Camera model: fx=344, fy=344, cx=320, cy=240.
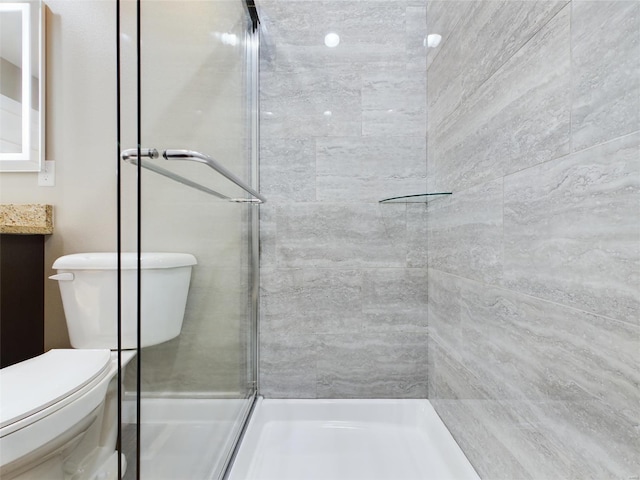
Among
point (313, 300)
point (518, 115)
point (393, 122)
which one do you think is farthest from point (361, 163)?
point (518, 115)

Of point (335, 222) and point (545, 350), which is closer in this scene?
point (545, 350)

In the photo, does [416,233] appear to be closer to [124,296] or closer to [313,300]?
[313,300]

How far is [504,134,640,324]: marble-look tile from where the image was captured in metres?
0.52

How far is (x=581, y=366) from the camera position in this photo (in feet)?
1.99

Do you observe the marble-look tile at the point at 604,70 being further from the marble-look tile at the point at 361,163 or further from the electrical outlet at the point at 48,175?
the electrical outlet at the point at 48,175

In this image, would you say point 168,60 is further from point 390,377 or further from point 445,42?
point 390,377

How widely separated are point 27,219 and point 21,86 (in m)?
0.30

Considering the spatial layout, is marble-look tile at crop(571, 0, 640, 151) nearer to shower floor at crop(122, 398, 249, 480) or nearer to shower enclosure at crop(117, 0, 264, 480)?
shower enclosure at crop(117, 0, 264, 480)

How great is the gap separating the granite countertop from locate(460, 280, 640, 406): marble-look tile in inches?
41.6

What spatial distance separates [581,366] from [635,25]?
549 millimetres

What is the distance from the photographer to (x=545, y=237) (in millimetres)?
712

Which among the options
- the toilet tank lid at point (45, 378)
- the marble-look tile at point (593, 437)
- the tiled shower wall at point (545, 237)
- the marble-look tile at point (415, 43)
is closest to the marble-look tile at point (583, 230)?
the tiled shower wall at point (545, 237)

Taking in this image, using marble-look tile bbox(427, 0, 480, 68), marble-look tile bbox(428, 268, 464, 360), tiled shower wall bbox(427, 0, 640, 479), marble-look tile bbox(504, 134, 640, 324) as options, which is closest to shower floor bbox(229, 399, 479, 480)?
tiled shower wall bbox(427, 0, 640, 479)

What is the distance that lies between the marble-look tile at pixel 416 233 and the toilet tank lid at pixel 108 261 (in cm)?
95
